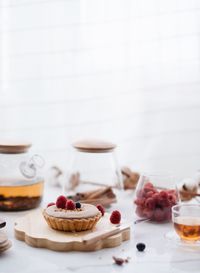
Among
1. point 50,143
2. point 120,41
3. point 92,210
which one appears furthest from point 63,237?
point 120,41

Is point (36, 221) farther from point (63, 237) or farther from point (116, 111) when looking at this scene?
point (116, 111)

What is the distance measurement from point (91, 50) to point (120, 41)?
0.32ft

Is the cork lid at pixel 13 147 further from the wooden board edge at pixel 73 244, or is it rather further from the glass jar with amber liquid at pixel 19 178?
the wooden board edge at pixel 73 244

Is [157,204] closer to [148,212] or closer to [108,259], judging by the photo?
[148,212]

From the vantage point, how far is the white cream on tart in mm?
1246

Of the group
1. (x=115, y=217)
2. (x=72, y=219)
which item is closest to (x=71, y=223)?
(x=72, y=219)

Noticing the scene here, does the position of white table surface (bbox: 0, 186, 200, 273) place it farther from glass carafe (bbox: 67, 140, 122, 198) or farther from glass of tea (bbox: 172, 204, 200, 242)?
glass carafe (bbox: 67, 140, 122, 198)

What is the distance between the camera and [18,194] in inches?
59.2

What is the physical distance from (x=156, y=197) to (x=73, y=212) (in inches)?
9.9

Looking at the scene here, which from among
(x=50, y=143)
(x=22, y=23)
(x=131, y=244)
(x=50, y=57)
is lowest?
(x=131, y=244)

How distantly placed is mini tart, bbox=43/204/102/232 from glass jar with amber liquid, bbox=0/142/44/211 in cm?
24

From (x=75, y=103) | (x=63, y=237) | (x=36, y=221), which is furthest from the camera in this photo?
(x=75, y=103)

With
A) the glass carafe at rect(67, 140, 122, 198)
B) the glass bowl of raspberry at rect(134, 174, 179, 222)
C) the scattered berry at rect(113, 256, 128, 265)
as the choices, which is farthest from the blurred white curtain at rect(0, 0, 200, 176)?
the scattered berry at rect(113, 256, 128, 265)

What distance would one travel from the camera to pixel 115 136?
189 cm
